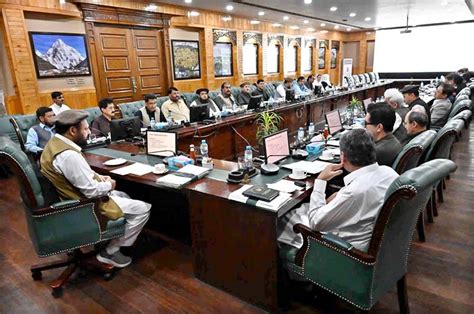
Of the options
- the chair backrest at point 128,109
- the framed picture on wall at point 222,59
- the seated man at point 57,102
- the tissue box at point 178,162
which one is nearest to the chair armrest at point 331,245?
the tissue box at point 178,162

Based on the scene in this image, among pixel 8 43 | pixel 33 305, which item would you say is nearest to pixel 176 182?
pixel 33 305

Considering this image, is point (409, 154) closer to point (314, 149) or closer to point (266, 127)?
point (314, 149)

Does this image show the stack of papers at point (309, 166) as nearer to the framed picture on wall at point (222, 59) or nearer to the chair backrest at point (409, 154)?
the chair backrest at point (409, 154)

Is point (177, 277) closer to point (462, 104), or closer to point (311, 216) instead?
point (311, 216)

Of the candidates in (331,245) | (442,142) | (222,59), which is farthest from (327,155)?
(222,59)

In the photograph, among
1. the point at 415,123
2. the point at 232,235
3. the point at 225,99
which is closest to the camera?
the point at 232,235

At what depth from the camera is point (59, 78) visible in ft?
17.9

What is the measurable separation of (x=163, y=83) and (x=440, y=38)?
454 inches

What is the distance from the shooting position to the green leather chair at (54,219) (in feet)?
6.20

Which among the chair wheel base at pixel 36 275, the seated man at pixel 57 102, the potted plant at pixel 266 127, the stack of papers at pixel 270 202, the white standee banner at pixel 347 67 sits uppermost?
the white standee banner at pixel 347 67

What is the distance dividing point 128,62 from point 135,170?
4.79m

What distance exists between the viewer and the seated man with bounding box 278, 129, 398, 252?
1435 mm

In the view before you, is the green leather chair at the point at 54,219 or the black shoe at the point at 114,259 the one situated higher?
the green leather chair at the point at 54,219

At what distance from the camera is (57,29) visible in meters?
5.32
